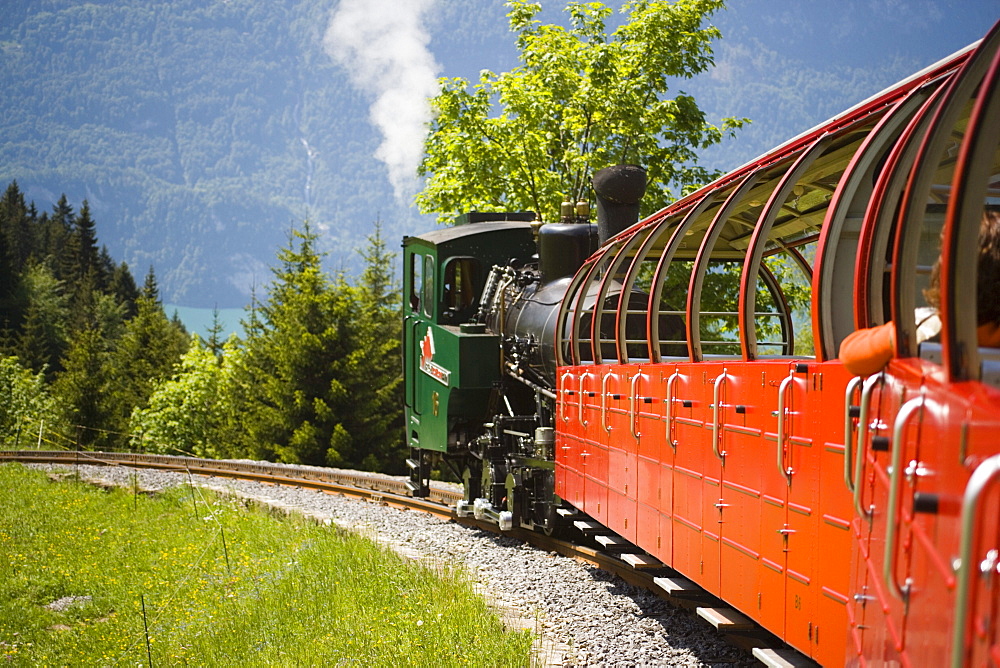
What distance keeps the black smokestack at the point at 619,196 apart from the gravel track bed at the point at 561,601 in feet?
10.9

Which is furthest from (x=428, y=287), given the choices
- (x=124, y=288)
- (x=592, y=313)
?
(x=124, y=288)

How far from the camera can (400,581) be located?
877 cm

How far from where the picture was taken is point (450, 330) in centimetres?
1185

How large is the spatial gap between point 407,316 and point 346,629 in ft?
21.9

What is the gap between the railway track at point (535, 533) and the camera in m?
5.35

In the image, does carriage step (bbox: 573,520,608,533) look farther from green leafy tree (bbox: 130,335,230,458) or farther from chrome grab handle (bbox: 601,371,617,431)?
green leafy tree (bbox: 130,335,230,458)

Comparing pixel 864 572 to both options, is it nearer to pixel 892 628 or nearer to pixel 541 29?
pixel 892 628

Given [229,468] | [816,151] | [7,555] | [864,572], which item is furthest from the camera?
[229,468]

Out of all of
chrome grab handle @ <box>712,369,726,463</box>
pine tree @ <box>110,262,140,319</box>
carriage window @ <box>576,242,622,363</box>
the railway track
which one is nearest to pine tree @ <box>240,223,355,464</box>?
the railway track

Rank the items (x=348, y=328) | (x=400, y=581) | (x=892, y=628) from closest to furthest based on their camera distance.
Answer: (x=892, y=628) < (x=400, y=581) < (x=348, y=328)

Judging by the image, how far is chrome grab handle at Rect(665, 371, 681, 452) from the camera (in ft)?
19.2

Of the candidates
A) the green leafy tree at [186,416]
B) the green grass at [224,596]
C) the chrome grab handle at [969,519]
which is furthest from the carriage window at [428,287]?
the green leafy tree at [186,416]

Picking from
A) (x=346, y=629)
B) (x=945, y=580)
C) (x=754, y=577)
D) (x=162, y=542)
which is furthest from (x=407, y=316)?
(x=945, y=580)

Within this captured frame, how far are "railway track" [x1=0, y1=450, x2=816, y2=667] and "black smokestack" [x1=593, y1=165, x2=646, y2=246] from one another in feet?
9.56
